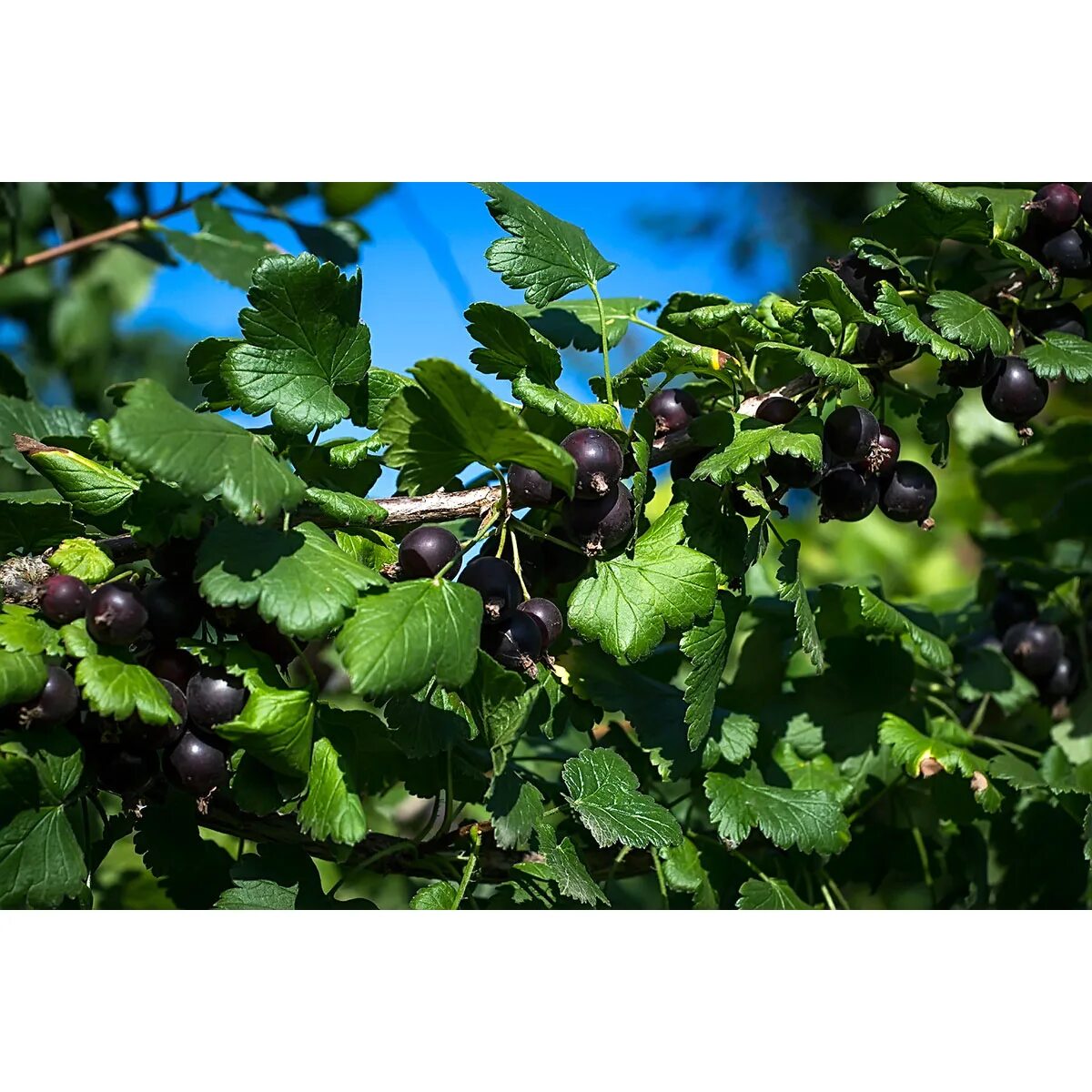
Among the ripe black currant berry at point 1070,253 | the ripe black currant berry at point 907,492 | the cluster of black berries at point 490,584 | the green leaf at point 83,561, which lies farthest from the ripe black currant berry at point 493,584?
the ripe black currant berry at point 1070,253

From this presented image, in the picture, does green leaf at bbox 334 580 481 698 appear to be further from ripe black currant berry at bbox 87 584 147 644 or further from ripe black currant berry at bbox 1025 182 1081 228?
ripe black currant berry at bbox 1025 182 1081 228

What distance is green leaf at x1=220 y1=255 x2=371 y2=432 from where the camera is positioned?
2.80 ft

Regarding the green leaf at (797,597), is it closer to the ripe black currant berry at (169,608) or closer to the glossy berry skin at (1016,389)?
the glossy berry skin at (1016,389)

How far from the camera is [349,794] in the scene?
2.68 feet

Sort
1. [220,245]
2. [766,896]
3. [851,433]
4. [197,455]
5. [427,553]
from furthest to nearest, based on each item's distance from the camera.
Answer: [220,245] < [766,896] < [851,433] < [427,553] < [197,455]

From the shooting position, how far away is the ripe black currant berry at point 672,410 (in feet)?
3.29

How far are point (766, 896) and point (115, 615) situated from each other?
629mm

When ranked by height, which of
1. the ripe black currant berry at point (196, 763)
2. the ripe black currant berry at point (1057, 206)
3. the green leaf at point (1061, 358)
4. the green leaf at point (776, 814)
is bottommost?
the green leaf at point (776, 814)

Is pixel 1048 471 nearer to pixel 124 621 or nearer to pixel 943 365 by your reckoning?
pixel 943 365

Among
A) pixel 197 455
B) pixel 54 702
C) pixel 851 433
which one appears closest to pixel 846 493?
pixel 851 433

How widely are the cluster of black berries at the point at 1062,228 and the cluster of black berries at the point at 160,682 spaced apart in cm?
83

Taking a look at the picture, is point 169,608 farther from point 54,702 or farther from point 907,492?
point 907,492

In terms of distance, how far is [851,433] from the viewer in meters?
0.94

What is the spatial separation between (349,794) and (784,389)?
19.6 inches
